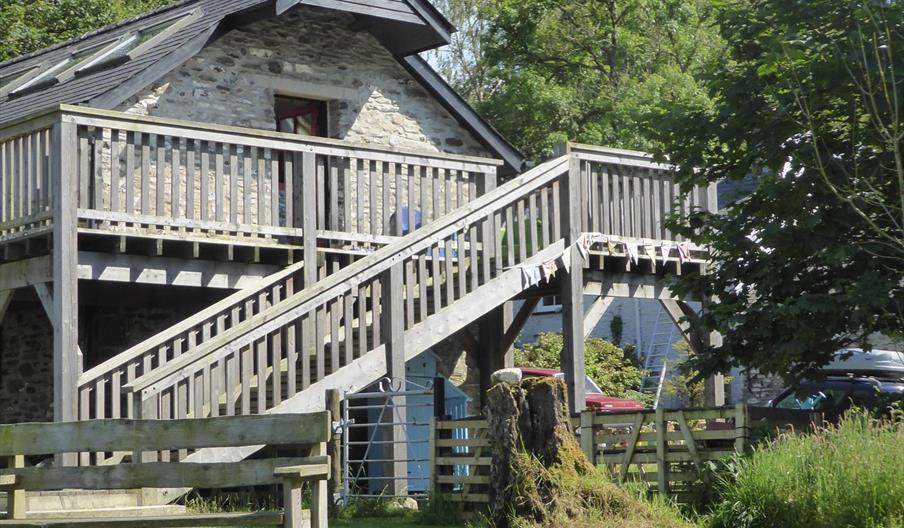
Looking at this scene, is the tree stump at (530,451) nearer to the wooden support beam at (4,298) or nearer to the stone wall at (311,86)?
the wooden support beam at (4,298)

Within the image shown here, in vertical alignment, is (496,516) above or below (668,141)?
below

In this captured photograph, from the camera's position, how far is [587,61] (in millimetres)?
33062

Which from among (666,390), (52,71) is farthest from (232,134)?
(666,390)

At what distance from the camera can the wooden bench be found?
806 centimetres

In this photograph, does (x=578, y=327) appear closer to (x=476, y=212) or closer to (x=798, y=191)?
(x=476, y=212)

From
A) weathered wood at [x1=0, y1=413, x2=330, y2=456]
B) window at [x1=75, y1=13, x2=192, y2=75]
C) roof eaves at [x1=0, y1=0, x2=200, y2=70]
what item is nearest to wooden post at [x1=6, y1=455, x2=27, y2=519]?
weathered wood at [x1=0, y1=413, x2=330, y2=456]

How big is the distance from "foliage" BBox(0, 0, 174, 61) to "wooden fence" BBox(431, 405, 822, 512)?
1969cm

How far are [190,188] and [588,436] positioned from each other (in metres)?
4.76

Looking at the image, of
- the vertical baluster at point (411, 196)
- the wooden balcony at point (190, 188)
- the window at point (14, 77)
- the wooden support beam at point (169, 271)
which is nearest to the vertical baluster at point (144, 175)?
the wooden balcony at point (190, 188)

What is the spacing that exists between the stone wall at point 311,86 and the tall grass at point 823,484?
8.48 metres

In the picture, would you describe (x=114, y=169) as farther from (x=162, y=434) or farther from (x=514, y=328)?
(x=514, y=328)

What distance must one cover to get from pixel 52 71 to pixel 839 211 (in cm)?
1116

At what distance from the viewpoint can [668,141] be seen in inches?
553

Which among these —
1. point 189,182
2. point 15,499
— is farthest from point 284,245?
point 15,499
